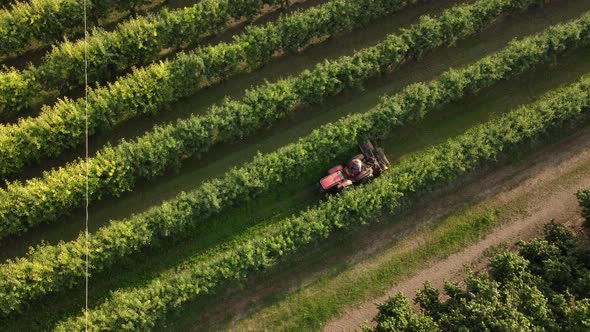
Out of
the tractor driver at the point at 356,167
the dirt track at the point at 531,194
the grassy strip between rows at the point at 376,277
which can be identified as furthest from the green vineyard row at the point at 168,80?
the grassy strip between rows at the point at 376,277

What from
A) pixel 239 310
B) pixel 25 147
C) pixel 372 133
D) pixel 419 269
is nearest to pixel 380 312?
pixel 419 269

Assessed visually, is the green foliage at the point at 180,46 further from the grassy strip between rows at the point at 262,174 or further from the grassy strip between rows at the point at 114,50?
the grassy strip between rows at the point at 262,174

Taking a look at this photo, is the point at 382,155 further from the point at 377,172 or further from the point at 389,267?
the point at 389,267

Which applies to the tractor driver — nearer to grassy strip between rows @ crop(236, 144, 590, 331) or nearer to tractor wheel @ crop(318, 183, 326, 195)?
tractor wheel @ crop(318, 183, 326, 195)

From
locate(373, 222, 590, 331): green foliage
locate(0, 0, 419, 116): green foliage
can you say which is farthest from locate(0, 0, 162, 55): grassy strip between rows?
locate(373, 222, 590, 331): green foliage

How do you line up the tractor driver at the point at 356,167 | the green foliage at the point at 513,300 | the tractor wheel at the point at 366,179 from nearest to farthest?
the green foliage at the point at 513,300 < the tractor driver at the point at 356,167 < the tractor wheel at the point at 366,179

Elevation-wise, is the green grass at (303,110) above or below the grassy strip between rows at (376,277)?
above
